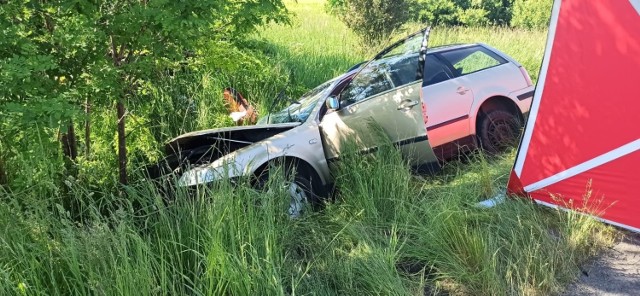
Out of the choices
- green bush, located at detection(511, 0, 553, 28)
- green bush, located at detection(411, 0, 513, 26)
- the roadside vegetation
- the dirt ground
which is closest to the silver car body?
the roadside vegetation

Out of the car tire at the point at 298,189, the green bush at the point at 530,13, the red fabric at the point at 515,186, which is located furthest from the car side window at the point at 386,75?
the green bush at the point at 530,13

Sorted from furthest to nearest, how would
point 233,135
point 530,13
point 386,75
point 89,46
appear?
point 530,13
point 386,75
point 233,135
point 89,46

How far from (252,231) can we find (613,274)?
2.64m

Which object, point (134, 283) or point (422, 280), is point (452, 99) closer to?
point (422, 280)

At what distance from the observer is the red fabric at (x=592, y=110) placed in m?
4.34

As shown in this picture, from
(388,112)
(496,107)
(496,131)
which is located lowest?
(496,131)

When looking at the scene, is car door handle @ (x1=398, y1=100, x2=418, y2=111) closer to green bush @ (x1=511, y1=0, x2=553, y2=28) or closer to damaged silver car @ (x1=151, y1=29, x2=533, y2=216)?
damaged silver car @ (x1=151, y1=29, x2=533, y2=216)

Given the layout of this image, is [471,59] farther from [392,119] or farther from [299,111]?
[299,111]

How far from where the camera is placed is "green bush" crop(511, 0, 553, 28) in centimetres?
2167

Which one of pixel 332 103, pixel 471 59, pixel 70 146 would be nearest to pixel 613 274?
pixel 332 103

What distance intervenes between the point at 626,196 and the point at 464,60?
2981mm

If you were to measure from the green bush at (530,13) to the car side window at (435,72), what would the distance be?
16173mm

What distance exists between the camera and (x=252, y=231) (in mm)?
3361

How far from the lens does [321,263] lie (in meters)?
3.83
